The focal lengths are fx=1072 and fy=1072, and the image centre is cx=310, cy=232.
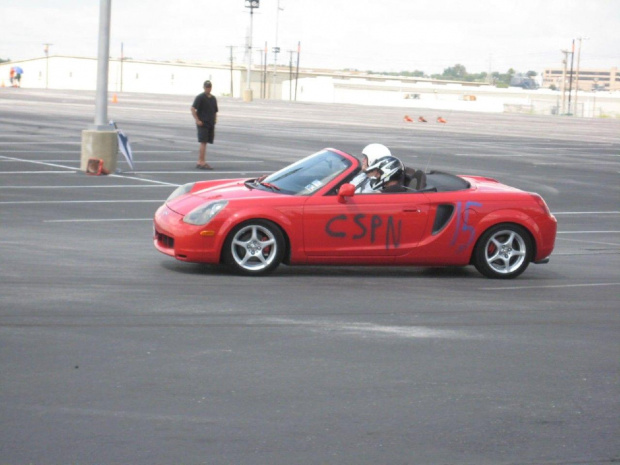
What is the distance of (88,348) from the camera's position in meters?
7.04

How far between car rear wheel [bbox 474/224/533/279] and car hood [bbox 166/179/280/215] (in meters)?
2.13

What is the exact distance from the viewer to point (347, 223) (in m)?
10.5

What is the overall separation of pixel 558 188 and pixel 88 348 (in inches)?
656

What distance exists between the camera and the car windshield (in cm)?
1064

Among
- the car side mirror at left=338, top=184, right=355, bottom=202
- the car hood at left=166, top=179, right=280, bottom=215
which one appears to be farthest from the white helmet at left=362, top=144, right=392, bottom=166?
the car hood at left=166, top=179, right=280, bottom=215

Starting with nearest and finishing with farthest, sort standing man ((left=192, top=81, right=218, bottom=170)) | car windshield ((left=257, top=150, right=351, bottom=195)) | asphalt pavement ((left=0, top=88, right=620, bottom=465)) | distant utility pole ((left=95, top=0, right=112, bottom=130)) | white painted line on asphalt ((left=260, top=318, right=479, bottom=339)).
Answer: asphalt pavement ((left=0, top=88, right=620, bottom=465)) → white painted line on asphalt ((left=260, top=318, right=479, bottom=339)) → car windshield ((left=257, top=150, right=351, bottom=195)) → distant utility pole ((left=95, top=0, right=112, bottom=130)) → standing man ((left=192, top=81, right=218, bottom=170))

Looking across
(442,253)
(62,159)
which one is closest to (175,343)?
(442,253)

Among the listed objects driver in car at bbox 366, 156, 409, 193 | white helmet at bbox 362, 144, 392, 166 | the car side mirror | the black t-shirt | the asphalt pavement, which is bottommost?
the asphalt pavement

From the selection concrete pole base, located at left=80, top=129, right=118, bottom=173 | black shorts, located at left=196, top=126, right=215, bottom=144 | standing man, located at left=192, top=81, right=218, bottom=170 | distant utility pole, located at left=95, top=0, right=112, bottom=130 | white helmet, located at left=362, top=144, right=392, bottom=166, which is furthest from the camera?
black shorts, located at left=196, top=126, right=215, bottom=144

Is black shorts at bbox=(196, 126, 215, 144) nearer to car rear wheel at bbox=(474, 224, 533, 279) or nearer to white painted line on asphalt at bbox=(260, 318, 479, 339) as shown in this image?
car rear wheel at bbox=(474, 224, 533, 279)

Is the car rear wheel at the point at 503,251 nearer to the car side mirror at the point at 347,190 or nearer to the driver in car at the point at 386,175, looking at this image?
the driver in car at the point at 386,175

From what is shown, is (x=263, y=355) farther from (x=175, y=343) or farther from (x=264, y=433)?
(x=264, y=433)

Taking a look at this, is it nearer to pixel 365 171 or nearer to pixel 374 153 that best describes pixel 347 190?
pixel 365 171

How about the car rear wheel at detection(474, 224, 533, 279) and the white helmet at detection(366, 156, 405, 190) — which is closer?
the white helmet at detection(366, 156, 405, 190)
